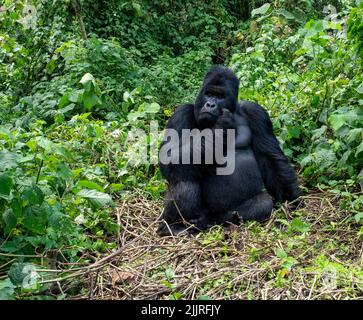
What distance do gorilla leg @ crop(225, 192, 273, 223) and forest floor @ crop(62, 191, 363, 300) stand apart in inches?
2.6

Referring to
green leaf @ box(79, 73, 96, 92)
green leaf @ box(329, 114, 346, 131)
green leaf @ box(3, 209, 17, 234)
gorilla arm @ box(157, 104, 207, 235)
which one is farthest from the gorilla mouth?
green leaf @ box(79, 73, 96, 92)

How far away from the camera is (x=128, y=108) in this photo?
6.90m

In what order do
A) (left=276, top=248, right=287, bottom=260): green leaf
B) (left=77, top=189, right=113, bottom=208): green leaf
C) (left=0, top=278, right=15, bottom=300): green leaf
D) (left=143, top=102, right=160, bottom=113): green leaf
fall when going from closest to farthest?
(left=0, top=278, right=15, bottom=300): green leaf < (left=276, top=248, right=287, bottom=260): green leaf < (left=77, top=189, right=113, bottom=208): green leaf < (left=143, top=102, right=160, bottom=113): green leaf

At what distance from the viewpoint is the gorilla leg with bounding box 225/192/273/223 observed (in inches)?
183

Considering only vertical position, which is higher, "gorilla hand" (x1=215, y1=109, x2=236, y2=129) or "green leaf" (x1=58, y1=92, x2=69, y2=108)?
"green leaf" (x1=58, y1=92, x2=69, y2=108)

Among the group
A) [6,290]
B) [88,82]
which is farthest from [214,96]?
[6,290]

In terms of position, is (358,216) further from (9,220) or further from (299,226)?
(9,220)

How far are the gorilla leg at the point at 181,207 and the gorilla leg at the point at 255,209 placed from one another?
248 millimetres

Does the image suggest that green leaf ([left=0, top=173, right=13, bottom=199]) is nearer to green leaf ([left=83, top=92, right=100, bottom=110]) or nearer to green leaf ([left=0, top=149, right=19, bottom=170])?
green leaf ([left=0, top=149, right=19, bottom=170])

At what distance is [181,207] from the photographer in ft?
15.2

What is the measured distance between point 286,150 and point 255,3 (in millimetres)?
4848

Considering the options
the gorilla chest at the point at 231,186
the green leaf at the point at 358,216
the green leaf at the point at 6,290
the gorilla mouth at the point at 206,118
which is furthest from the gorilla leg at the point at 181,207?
the green leaf at the point at 6,290

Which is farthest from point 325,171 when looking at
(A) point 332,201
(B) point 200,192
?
(B) point 200,192

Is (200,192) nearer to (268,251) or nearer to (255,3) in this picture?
(268,251)
